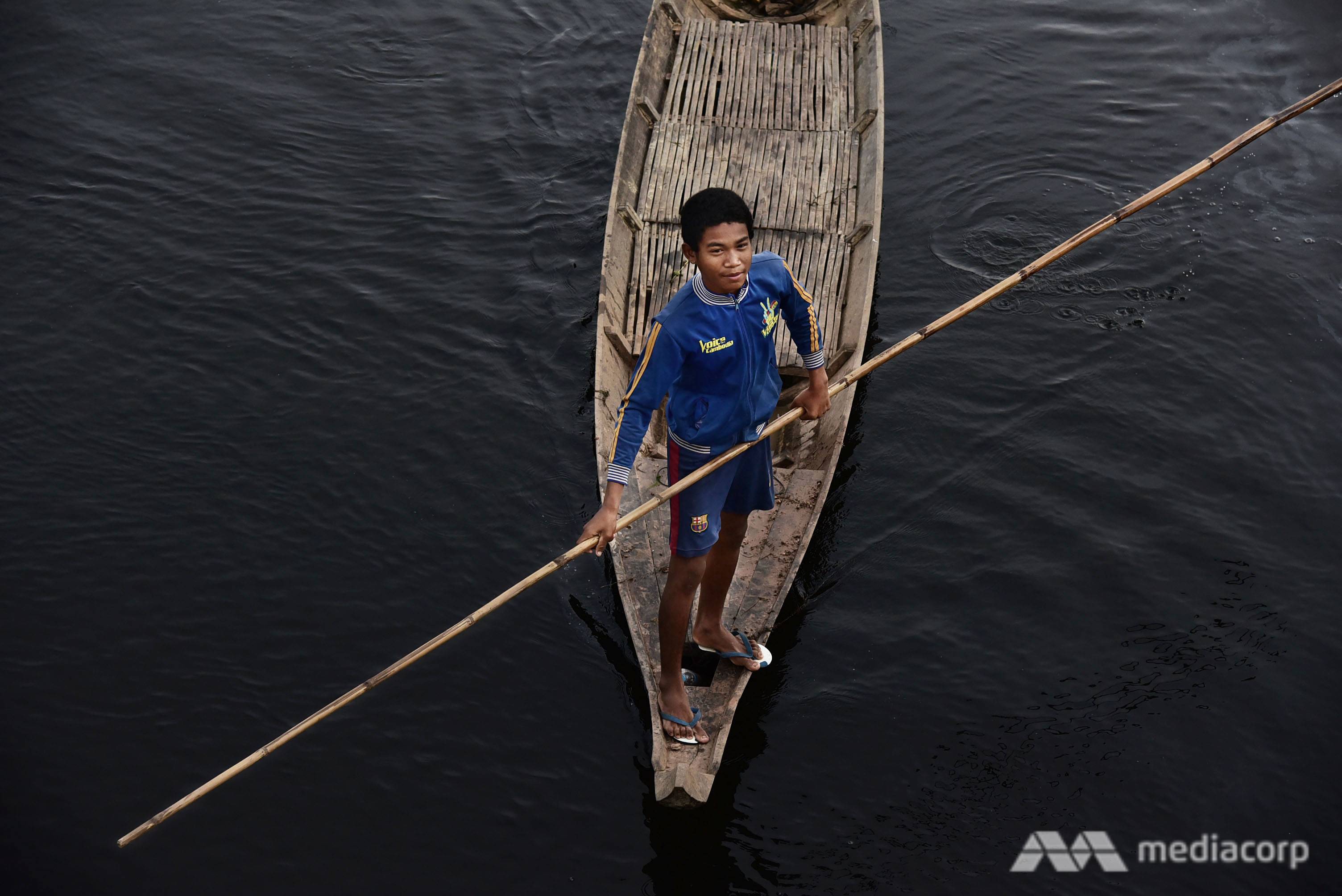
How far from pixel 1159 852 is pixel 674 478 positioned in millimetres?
3054

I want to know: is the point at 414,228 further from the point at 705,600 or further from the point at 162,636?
the point at 705,600

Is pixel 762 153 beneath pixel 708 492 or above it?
above

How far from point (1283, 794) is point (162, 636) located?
6059 mm

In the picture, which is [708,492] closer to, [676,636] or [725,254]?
[676,636]

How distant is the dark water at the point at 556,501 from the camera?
18.6ft

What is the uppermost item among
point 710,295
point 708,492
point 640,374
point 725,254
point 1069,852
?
point 725,254

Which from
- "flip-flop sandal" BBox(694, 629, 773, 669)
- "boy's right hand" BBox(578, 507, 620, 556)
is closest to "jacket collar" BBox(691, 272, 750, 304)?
"boy's right hand" BBox(578, 507, 620, 556)

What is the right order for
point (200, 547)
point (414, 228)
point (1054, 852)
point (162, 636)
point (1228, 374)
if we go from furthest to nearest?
point (414, 228)
point (1228, 374)
point (200, 547)
point (162, 636)
point (1054, 852)

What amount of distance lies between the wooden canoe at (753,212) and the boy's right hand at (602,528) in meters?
0.96

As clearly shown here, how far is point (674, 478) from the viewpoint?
5023 mm

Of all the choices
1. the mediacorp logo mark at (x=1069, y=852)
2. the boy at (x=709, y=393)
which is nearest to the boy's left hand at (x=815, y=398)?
the boy at (x=709, y=393)

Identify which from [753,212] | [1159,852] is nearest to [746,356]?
[1159,852]

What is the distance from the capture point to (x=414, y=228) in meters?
9.56

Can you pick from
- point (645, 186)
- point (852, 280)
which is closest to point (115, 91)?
point (645, 186)
